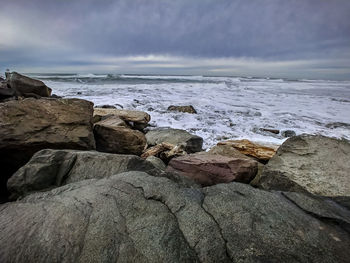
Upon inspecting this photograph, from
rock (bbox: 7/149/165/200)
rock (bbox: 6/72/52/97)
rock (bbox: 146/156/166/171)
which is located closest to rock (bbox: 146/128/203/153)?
rock (bbox: 146/156/166/171)

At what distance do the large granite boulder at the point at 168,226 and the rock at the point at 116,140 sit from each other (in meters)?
2.26

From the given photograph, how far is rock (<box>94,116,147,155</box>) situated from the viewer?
430cm

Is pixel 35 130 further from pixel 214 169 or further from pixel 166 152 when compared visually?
pixel 214 169

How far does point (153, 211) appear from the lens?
173 cm

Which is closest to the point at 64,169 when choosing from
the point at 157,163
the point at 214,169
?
the point at 157,163

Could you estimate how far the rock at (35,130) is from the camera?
10.3ft

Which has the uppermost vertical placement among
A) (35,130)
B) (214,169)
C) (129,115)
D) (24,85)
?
(24,85)

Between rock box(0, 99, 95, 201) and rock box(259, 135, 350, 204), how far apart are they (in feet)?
9.57

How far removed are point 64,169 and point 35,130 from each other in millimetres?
1199

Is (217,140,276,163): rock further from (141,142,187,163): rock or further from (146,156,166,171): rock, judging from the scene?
(146,156,166,171): rock

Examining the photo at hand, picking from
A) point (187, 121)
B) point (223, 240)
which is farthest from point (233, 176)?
point (187, 121)

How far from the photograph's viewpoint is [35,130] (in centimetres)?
331

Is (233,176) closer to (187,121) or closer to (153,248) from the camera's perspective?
(153,248)

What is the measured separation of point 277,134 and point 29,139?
6419 millimetres
